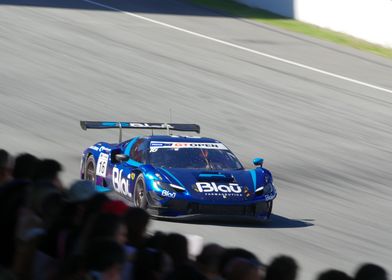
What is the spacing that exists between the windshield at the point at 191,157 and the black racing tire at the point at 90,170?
1455 mm

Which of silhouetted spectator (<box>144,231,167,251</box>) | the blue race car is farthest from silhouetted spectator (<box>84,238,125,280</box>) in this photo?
the blue race car

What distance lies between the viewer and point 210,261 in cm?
660

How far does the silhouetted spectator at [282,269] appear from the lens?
6.15 meters

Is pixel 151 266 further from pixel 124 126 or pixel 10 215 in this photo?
pixel 124 126

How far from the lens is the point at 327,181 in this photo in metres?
19.4

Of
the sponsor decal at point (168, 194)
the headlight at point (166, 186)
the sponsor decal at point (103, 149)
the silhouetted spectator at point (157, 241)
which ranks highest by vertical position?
the silhouetted spectator at point (157, 241)

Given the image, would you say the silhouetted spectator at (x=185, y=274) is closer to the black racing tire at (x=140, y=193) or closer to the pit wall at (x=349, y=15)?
the black racing tire at (x=140, y=193)

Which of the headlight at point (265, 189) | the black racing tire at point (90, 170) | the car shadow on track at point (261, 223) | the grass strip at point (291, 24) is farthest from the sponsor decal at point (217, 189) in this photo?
the grass strip at point (291, 24)

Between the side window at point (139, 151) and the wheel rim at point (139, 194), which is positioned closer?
the wheel rim at point (139, 194)

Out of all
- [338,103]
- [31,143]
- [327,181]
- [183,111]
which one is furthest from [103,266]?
[338,103]

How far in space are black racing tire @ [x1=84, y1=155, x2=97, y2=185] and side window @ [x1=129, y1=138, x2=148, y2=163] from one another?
0.98 metres

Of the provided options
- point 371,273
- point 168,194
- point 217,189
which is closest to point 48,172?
point 371,273

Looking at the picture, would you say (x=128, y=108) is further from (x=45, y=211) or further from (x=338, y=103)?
(x=45, y=211)

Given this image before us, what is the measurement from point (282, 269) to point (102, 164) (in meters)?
10.7
